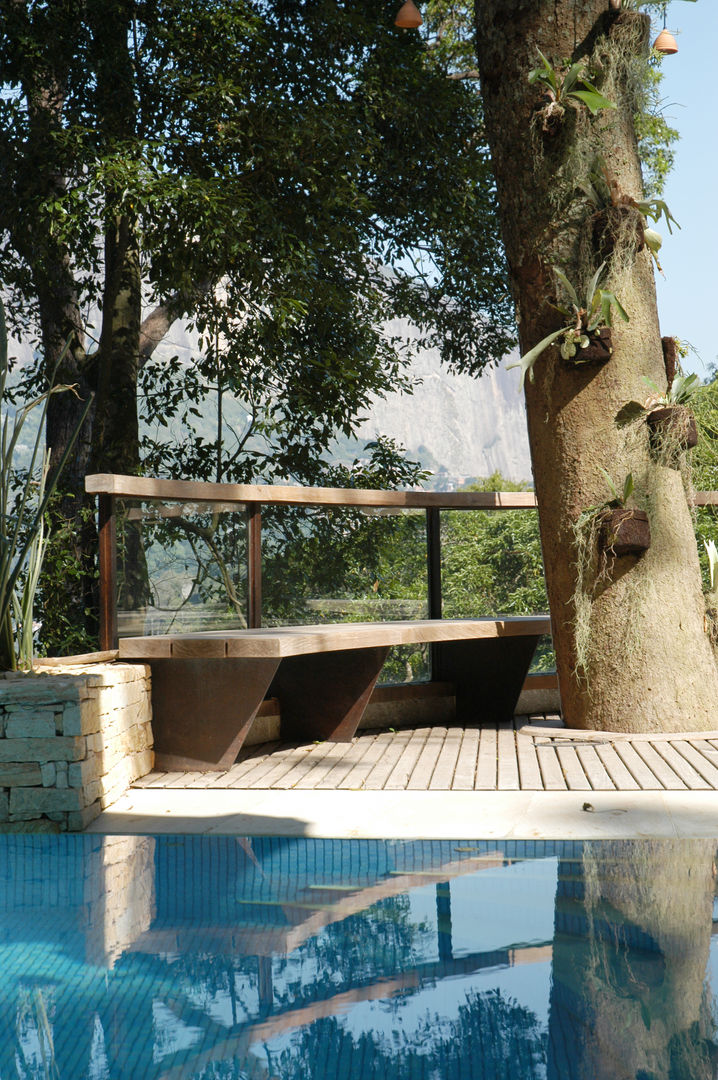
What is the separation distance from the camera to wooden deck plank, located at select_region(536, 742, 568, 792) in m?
4.16

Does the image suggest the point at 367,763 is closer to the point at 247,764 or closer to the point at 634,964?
the point at 247,764

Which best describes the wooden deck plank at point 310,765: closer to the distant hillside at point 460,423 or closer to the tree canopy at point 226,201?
the tree canopy at point 226,201

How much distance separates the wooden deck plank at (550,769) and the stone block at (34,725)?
197 cm

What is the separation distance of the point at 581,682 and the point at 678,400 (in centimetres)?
157

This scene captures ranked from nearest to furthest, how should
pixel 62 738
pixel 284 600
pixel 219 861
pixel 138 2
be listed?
pixel 219 861 < pixel 62 738 < pixel 284 600 < pixel 138 2

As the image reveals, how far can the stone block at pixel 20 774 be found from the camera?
3842 mm

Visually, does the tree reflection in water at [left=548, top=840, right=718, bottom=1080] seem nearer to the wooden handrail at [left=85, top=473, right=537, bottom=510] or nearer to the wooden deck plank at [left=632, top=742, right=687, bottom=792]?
the wooden deck plank at [left=632, top=742, right=687, bottom=792]

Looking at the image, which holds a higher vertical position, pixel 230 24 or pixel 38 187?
pixel 230 24

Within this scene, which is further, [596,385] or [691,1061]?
[596,385]

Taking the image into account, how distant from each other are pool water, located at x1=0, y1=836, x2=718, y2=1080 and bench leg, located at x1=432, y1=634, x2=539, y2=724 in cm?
287

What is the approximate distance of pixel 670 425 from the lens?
5.27 m

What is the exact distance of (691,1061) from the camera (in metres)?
1.86

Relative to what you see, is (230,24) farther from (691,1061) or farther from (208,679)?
(691,1061)

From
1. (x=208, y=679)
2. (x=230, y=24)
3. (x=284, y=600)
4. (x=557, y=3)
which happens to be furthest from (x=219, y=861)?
(x=230, y=24)
